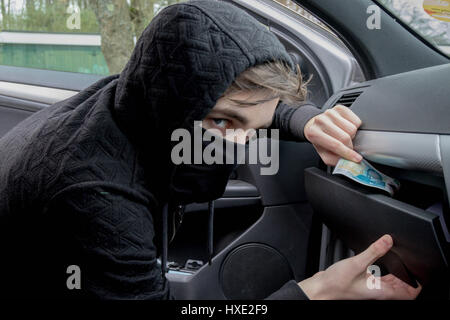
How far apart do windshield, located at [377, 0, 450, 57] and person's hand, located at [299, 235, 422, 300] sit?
59cm

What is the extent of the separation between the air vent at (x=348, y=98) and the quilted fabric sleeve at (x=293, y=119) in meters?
0.08

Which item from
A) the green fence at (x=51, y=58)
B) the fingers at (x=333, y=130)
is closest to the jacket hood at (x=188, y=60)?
the fingers at (x=333, y=130)

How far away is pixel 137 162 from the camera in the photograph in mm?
901

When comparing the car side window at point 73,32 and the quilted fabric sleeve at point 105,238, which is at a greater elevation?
the car side window at point 73,32

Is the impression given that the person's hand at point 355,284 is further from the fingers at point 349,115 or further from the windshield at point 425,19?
the windshield at point 425,19

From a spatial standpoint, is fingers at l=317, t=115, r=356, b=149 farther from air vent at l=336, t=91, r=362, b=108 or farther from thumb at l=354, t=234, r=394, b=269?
thumb at l=354, t=234, r=394, b=269

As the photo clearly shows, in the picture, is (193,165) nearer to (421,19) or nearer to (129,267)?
(129,267)

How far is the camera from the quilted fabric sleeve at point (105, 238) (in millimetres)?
816

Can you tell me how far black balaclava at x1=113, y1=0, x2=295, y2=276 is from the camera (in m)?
0.80

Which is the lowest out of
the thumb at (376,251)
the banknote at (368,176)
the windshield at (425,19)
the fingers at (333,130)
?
the thumb at (376,251)

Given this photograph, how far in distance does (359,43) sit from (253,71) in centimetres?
49

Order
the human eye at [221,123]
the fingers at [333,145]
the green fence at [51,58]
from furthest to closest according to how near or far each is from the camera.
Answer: the green fence at [51,58]
the fingers at [333,145]
the human eye at [221,123]
